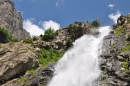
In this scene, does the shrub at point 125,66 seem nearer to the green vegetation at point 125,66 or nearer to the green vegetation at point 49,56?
the green vegetation at point 125,66

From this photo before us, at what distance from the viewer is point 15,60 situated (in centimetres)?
4103

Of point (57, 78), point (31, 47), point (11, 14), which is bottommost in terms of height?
point (57, 78)

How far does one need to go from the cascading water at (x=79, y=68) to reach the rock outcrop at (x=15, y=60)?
465 centimetres

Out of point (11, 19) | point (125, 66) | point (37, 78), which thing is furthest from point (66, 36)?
point (11, 19)

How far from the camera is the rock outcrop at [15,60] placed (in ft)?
129

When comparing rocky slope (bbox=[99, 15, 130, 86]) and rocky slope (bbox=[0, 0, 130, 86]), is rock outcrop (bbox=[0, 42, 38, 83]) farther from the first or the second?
rocky slope (bbox=[99, 15, 130, 86])

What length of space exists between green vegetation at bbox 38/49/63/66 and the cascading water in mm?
2694

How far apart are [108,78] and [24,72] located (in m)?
14.4

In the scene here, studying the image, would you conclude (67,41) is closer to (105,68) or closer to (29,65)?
(29,65)

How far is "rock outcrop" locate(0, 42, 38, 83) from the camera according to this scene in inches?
1551

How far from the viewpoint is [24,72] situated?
133ft

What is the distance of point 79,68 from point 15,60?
10.2 metres

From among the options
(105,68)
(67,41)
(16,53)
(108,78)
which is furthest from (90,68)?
(67,41)

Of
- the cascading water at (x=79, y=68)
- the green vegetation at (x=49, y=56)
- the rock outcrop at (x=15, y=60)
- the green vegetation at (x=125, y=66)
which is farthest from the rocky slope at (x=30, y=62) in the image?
the green vegetation at (x=125, y=66)
